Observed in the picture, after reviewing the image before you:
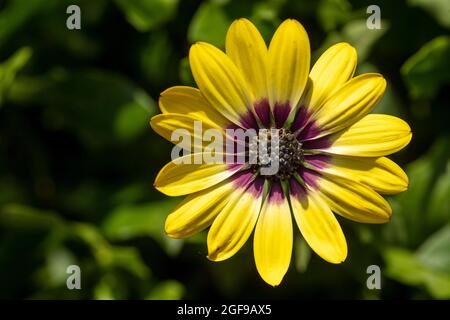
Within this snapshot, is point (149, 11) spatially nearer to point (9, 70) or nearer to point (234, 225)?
point (9, 70)

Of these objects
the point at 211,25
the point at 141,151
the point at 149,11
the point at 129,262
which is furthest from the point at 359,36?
the point at 129,262

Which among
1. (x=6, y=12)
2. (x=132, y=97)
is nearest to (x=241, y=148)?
(x=132, y=97)

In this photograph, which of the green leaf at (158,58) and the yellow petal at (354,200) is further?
the green leaf at (158,58)

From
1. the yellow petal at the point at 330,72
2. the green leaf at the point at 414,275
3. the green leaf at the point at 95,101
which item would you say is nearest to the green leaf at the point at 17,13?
the green leaf at the point at 95,101

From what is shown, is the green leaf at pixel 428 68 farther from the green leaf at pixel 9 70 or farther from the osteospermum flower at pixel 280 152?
the green leaf at pixel 9 70

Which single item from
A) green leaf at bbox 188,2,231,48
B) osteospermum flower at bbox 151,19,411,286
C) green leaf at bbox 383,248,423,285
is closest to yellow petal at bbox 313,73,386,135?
osteospermum flower at bbox 151,19,411,286

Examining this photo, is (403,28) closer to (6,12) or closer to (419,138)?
(419,138)
